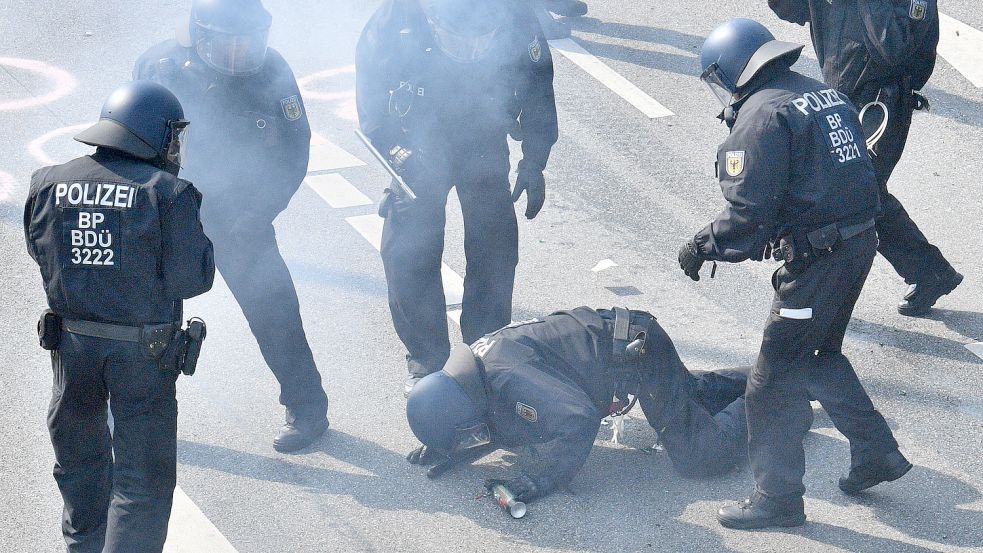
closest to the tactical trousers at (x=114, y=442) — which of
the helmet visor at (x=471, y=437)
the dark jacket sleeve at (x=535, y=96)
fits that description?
the helmet visor at (x=471, y=437)

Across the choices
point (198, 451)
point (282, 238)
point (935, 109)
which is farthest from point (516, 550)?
point (935, 109)

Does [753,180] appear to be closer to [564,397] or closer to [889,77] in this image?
[564,397]

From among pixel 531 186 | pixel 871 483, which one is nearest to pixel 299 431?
pixel 531 186

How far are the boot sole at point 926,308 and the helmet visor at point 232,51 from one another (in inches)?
129

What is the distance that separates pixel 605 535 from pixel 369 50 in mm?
2219

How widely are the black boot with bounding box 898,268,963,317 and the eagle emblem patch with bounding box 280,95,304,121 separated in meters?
3.04

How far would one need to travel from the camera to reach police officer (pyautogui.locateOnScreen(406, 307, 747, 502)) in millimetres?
4430

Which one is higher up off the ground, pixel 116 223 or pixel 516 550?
pixel 116 223

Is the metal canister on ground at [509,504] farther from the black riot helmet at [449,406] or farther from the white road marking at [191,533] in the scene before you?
the white road marking at [191,533]

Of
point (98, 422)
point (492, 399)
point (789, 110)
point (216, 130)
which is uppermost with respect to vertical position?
point (789, 110)

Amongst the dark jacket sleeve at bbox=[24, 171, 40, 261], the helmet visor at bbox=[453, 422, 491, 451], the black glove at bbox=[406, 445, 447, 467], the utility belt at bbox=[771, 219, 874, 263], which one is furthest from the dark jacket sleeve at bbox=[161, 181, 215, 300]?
the utility belt at bbox=[771, 219, 874, 263]

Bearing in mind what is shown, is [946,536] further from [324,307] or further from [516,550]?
[324,307]

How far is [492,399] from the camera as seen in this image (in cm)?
454

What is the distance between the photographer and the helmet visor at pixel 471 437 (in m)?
4.53
